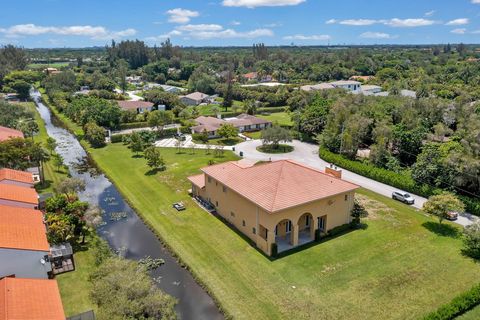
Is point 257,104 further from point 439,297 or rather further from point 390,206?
point 439,297

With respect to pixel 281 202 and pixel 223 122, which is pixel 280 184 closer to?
pixel 281 202

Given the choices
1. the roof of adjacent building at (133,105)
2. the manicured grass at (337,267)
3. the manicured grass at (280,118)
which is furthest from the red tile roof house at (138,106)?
the manicured grass at (337,267)

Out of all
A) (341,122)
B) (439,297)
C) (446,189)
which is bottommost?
(439,297)

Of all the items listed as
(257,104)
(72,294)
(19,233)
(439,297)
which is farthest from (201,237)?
(257,104)

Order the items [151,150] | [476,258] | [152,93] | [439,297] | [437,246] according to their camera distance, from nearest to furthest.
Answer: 1. [439,297]
2. [476,258]
3. [437,246]
4. [151,150]
5. [152,93]

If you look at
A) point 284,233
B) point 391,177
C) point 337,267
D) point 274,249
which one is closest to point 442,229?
point 391,177

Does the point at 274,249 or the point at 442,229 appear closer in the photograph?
the point at 274,249
